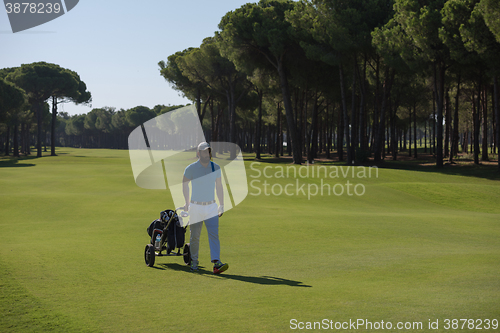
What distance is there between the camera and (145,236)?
455 inches

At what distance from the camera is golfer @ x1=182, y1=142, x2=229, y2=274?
716 cm

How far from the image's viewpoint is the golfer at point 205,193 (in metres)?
7.16

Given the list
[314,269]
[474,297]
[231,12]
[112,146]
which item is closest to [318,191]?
[314,269]

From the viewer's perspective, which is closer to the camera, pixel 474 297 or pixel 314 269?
pixel 474 297

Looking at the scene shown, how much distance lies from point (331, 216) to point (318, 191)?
29.5 ft

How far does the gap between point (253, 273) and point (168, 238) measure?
1.82 meters

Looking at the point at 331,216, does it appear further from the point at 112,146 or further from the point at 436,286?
the point at 112,146

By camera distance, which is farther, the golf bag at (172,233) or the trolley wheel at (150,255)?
the golf bag at (172,233)

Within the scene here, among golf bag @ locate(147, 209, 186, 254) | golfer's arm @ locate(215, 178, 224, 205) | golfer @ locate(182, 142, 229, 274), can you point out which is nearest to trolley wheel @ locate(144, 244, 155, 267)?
golf bag @ locate(147, 209, 186, 254)

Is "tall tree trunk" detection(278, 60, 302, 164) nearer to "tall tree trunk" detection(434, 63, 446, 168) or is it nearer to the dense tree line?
the dense tree line

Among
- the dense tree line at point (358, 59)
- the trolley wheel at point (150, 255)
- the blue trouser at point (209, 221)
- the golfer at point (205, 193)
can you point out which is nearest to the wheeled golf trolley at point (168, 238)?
the trolley wheel at point (150, 255)

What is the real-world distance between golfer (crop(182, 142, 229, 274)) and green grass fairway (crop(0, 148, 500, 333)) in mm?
647

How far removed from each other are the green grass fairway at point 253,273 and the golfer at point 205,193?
647mm

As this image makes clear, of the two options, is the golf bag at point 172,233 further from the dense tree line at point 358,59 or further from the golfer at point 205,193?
the dense tree line at point 358,59
